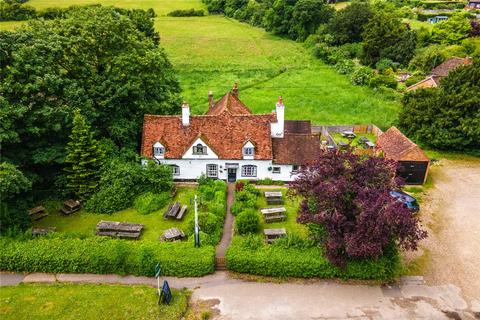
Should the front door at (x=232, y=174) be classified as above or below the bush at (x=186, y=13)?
below

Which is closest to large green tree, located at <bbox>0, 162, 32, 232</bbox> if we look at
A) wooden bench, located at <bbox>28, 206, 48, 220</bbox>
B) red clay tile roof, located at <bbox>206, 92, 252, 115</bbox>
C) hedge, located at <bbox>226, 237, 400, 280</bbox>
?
wooden bench, located at <bbox>28, 206, 48, 220</bbox>

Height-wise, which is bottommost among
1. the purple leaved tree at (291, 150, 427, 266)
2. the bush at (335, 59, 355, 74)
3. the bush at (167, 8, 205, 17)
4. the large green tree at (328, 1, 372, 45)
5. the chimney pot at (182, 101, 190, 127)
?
the purple leaved tree at (291, 150, 427, 266)

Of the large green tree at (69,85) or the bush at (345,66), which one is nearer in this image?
the large green tree at (69,85)

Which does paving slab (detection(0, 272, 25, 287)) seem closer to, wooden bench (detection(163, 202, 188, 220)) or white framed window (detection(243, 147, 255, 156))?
wooden bench (detection(163, 202, 188, 220))

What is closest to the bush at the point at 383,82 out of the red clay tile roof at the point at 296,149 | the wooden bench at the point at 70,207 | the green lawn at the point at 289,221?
the red clay tile roof at the point at 296,149

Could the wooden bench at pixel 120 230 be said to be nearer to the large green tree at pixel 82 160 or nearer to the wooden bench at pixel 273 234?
the large green tree at pixel 82 160

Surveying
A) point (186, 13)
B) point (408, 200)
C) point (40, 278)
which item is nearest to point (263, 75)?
point (408, 200)

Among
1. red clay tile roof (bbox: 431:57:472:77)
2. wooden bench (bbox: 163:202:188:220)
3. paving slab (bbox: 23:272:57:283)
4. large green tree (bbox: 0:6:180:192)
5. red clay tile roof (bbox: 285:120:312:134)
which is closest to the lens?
paving slab (bbox: 23:272:57:283)

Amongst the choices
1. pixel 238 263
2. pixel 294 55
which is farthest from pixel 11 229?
pixel 294 55
